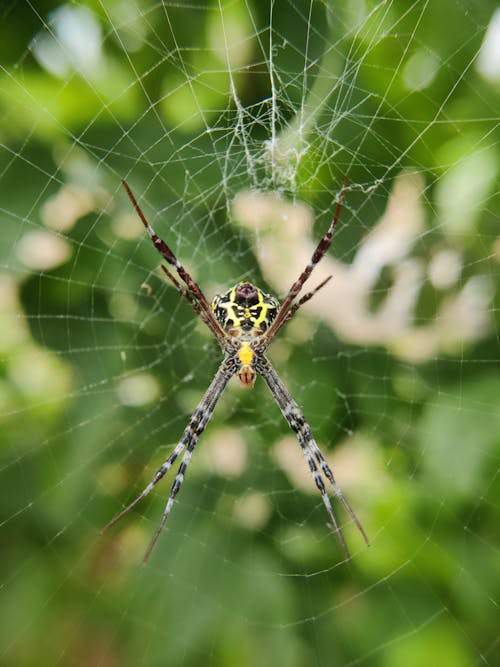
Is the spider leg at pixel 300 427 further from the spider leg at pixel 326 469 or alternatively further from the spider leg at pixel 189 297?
the spider leg at pixel 189 297

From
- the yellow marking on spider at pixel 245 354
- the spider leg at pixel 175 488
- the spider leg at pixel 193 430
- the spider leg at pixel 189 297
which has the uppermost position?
the spider leg at pixel 189 297

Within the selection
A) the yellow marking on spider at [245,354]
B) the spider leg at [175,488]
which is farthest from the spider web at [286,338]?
the yellow marking on spider at [245,354]

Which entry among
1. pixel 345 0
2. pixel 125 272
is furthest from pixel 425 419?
pixel 345 0

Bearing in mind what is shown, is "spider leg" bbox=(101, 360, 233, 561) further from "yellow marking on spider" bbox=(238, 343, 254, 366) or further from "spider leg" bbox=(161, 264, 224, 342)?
"spider leg" bbox=(161, 264, 224, 342)

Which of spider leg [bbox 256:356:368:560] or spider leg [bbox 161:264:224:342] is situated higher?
spider leg [bbox 161:264:224:342]

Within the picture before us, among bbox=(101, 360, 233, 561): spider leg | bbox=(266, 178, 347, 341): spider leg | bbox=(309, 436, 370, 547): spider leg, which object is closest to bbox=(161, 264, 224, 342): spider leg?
bbox=(266, 178, 347, 341): spider leg
